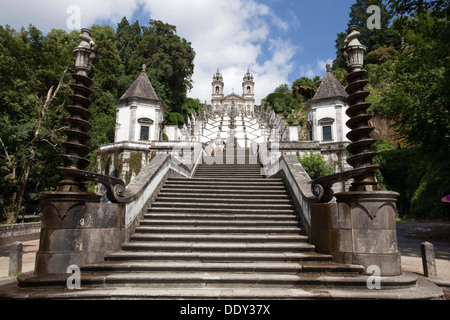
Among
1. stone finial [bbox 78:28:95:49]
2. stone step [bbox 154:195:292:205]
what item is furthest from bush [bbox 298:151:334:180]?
stone finial [bbox 78:28:95:49]

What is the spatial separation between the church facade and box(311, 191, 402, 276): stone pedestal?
104 m

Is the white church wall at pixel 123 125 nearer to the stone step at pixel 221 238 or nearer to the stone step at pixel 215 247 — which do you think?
the stone step at pixel 221 238

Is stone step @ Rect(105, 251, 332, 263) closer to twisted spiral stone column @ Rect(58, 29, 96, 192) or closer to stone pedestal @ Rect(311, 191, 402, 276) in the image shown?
stone pedestal @ Rect(311, 191, 402, 276)

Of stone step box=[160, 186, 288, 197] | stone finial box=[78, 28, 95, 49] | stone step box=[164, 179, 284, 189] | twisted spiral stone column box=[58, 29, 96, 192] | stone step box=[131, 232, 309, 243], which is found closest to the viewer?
twisted spiral stone column box=[58, 29, 96, 192]

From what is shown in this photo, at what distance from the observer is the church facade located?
111438 millimetres

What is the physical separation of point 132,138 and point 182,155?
1570 cm

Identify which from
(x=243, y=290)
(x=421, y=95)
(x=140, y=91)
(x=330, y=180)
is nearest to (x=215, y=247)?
(x=243, y=290)

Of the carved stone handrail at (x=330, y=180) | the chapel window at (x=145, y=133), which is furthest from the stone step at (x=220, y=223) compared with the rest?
the chapel window at (x=145, y=133)

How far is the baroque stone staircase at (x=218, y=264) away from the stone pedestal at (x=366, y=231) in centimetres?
25

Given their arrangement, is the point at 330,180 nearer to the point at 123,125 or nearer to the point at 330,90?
the point at 123,125

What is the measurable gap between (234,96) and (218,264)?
4334 inches

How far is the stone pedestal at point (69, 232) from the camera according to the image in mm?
5008

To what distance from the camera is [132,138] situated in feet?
93.7

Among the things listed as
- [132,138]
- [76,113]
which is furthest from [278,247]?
[132,138]
